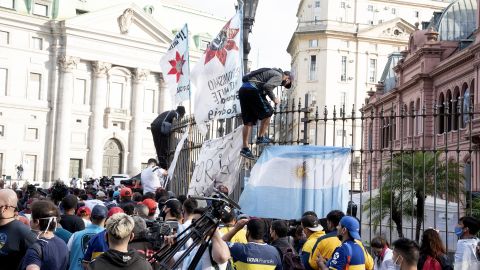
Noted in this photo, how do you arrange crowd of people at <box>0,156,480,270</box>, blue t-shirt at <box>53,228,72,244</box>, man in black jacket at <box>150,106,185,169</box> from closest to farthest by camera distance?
1. crowd of people at <box>0,156,480,270</box>
2. blue t-shirt at <box>53,228,72,244</box>
3. man in black jacket at <box>150,106,185,169</box>

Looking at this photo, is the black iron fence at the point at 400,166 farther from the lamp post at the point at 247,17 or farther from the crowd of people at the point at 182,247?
the crowd of people at the point at 182,247

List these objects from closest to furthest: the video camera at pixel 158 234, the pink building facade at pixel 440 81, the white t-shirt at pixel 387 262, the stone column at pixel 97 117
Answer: the video camera at pixel 158 234, the white t-shirt at pixel 387 262, the pink building facade at pixel 440 81, the stone column at pixel 97 117

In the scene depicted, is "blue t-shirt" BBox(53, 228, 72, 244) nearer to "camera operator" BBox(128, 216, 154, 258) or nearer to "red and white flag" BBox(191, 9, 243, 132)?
"camera operator" BBox(128, 216, 154, 258)

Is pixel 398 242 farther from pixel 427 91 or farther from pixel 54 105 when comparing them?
pixel 54 105

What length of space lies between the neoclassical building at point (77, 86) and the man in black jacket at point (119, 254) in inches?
2211

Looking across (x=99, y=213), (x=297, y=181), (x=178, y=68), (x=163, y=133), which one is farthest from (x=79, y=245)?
(x=163, y=133)

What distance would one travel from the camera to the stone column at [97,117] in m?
63.8

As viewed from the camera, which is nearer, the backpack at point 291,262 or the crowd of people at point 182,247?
the crowd of people at point 182,247

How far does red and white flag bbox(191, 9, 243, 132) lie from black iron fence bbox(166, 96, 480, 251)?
16.7 inches

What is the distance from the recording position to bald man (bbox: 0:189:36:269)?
5.97 metres

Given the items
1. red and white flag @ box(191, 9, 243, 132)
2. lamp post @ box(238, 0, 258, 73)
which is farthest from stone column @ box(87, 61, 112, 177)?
lamp post @ box(238, 0, 258, 73)

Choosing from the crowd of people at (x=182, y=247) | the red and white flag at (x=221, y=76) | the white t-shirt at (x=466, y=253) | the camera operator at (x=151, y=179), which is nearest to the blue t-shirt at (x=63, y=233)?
the crowd of people at (x=182, y=247)

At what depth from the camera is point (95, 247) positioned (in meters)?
6.33

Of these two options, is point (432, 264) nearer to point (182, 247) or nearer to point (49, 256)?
point (182, 247)
